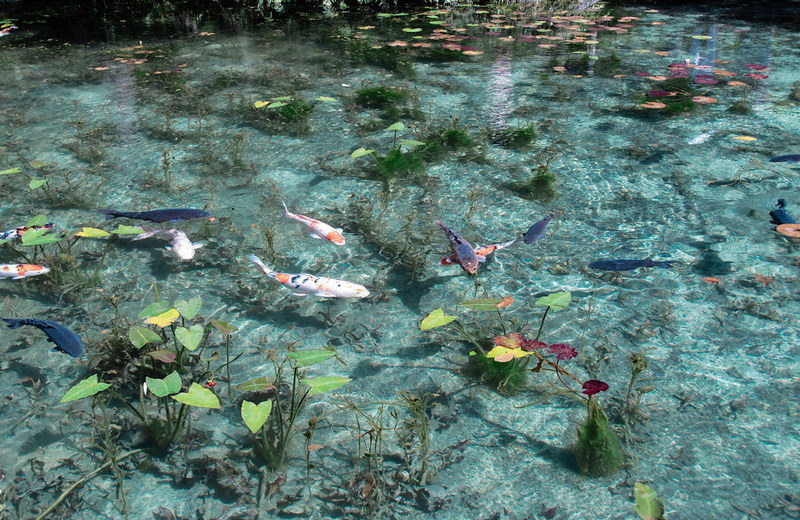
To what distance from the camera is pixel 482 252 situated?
151 inches

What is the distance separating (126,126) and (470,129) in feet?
13.4

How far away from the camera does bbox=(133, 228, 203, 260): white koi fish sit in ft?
13.3

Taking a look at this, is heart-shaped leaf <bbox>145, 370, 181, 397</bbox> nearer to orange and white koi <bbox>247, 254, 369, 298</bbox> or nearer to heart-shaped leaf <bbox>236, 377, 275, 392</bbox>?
heart-shaped leaf <bbox>236, 377, 275, 392</bbox>

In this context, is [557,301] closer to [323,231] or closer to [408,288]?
[408,288]

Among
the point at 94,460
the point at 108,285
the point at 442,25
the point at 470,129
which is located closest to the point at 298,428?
the point at 94,460

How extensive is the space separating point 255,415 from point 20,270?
235 centimetres

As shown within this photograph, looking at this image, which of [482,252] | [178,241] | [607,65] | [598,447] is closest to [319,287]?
[482,252]

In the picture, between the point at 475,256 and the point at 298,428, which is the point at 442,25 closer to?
the point at 475,256

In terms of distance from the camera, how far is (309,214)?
468 centimetres

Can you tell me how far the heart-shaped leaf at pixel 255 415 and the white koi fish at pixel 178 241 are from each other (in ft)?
6.57

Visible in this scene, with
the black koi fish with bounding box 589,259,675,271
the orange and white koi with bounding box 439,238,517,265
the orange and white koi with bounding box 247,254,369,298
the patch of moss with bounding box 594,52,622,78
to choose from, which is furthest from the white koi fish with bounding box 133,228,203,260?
the patch of moss with bounding box 594,52,622,78

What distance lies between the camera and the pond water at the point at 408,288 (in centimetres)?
259

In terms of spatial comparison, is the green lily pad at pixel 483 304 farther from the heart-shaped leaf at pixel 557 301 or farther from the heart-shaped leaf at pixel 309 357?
the heart-shaped leaf at pixel 309 357

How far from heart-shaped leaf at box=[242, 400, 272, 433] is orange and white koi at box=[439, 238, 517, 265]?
158 centimetres
